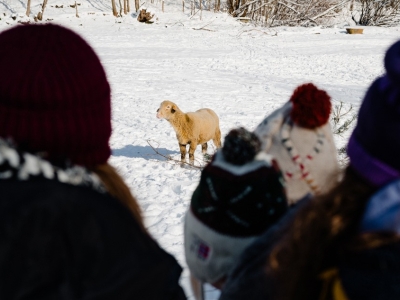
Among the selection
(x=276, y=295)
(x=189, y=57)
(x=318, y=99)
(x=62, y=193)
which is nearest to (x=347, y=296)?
(x=276, y=295)

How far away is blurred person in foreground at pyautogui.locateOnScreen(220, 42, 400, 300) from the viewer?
2.95 feet

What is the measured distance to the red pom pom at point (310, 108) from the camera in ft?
5.13

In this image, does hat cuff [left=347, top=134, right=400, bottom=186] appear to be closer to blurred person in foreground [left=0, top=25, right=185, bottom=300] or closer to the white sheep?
blurred person in foreground [left=0, top=25, right=185, bottom=300]

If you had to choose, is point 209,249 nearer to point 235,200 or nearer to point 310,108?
point 235,200

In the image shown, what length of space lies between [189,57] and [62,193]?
15377 mm

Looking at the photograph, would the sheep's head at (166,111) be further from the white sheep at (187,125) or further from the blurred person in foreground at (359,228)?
the blurred person in foreground at (359,228)

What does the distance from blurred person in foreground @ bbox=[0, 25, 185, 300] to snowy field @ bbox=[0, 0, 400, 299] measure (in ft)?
0.46

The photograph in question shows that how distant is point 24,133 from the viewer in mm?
1198

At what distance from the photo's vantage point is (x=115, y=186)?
4.55ft

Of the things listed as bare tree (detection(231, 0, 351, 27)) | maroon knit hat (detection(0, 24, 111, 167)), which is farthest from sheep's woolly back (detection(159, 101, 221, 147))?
bare tree (detection(231, 0, 351, 27))

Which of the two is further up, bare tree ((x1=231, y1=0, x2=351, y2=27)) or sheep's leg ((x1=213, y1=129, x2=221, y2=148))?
bare tree ((x1=231, y1=0, x2=351, y2=27))

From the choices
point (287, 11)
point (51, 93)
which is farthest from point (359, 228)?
point (287, 11)

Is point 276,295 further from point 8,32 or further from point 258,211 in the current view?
point 8,32

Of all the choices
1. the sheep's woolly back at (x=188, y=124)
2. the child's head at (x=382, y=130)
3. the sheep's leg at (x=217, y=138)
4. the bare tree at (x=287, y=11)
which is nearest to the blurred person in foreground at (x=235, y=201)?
the child's head at (x=382, y=130)
